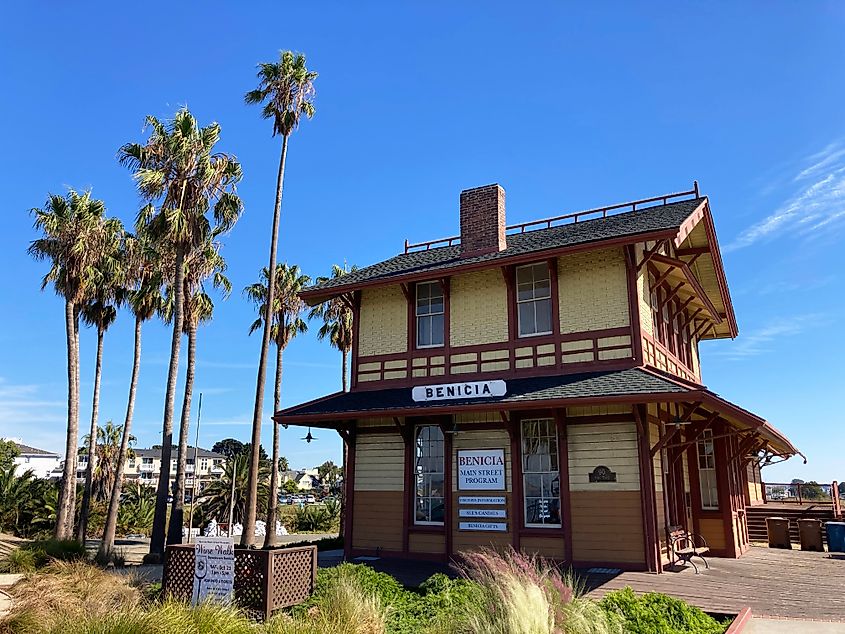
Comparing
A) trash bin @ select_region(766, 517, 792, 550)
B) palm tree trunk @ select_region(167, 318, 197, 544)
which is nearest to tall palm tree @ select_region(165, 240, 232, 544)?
palm tree trunk @ select_region(167, 318, 197, 544)

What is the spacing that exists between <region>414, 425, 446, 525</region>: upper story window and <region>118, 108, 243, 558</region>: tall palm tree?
10697mm

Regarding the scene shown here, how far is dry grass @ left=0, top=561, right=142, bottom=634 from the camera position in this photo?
7.95 meters

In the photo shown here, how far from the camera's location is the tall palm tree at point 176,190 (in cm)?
2198

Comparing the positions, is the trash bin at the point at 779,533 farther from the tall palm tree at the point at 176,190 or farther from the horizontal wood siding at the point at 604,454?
the tall palm tree at the point at 176,190

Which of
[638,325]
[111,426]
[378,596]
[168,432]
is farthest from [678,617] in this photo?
[111,426]

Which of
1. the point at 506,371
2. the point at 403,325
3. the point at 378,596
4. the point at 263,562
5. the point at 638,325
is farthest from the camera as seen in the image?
the point at 403,325

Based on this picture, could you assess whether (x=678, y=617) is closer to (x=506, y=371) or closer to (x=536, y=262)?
(x=506, y=371)

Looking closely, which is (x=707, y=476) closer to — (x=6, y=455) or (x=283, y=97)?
(x=283, y=97)

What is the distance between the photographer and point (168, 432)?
891 inches

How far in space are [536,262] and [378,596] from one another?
334 inches

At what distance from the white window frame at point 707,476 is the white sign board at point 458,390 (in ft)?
20.4

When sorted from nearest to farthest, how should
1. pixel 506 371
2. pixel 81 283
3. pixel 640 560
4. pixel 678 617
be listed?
pixel 678 617 → pixel 640 560 → pixel 506 371 → pixel 81 283

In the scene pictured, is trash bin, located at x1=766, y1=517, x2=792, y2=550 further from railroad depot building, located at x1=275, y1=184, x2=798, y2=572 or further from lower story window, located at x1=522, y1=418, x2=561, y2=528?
lower story window, located at x1=522, y1=418, x2=561, y2=528

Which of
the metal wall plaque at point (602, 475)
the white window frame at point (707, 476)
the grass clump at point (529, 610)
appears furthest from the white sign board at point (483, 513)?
the grass clump at point (529, 610)
